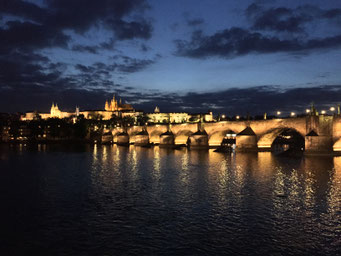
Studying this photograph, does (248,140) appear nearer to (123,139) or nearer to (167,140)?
(167,140)

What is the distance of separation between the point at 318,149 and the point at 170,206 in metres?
30.6

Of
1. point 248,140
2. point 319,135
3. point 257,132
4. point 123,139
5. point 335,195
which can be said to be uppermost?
point 257,132

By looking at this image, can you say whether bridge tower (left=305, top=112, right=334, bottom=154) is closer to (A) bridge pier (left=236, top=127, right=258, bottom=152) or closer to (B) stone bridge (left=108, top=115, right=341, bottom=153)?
(B) stone bridge (left=108, top=115, right=341, bottom=153)

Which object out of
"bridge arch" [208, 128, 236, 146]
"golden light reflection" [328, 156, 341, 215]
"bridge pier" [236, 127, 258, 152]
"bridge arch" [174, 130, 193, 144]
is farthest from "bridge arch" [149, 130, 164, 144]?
"golden light reflection" [328, 156, 341, 215]

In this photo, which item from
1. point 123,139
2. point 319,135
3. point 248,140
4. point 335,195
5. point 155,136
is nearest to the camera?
point 335,195

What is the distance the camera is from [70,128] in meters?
134

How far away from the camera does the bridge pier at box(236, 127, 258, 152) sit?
53094mm

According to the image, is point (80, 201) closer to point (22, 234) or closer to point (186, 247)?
point (22, 234)

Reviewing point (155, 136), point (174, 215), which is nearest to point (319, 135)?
point (174, 215)

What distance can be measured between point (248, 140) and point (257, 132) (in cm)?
187

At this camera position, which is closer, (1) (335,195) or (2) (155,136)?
(1) (335,195)

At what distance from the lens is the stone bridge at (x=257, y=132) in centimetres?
4253

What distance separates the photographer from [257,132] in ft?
174

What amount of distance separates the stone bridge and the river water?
14.9 m
